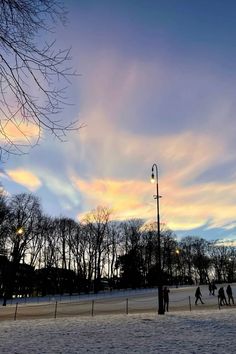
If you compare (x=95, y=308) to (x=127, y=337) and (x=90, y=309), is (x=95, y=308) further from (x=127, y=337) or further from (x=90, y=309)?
(x=127, y=337)

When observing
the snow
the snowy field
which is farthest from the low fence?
the snow

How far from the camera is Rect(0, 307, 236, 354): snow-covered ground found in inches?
540

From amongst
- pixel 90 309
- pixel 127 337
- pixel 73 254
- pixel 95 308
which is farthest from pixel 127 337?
pixel 73 254

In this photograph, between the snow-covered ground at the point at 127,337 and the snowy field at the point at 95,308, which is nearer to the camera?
the snow-covered ground at the point at 127,337

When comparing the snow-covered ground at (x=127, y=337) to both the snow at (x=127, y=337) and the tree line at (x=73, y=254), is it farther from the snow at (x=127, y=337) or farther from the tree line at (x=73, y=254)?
the tree line at (x=73, y=254)

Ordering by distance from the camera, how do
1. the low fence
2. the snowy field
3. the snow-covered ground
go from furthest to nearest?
1. the snowy field
2. the low fence
3. the snow-covered ground

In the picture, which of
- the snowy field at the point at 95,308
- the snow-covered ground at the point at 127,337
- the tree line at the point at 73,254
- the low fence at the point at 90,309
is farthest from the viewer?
the tree line at the point at 73,254

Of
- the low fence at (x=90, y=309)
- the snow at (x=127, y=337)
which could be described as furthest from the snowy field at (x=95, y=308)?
the snow at (x=127, y=337)

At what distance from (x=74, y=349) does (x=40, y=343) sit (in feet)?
6.02

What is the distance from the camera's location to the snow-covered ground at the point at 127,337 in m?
13.7

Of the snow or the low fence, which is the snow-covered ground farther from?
the low fence

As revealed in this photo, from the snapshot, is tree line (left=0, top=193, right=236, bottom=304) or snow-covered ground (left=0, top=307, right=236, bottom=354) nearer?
snow-covered ground (left=0, top=307, right=236, bottom=354)

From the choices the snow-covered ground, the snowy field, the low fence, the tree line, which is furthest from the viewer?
the tree line

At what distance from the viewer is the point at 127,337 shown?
16.5 metres
